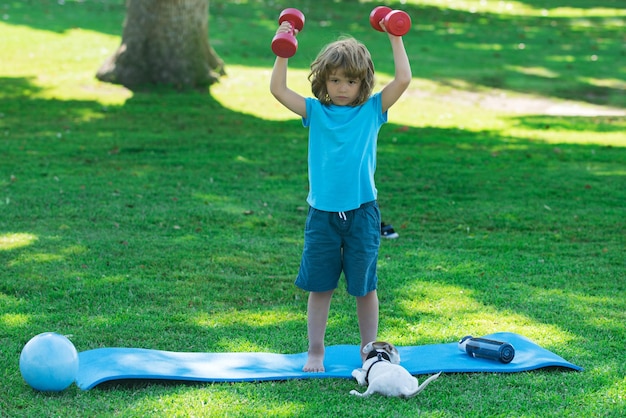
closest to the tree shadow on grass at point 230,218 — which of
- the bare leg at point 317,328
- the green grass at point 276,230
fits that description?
the green grass at point 276,230

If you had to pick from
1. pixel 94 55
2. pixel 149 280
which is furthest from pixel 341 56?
pixel 94 55

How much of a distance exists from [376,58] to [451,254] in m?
10.3

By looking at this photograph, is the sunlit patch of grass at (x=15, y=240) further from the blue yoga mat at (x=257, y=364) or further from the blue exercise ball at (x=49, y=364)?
the blue exercise ball at (x=49, y=364)

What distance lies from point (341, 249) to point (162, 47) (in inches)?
351

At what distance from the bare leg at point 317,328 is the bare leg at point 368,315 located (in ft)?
0.59

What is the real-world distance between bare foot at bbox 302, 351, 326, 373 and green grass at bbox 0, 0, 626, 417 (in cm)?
13

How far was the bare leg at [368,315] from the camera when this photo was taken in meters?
4.64

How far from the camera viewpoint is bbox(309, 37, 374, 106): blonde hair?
4.36 metres

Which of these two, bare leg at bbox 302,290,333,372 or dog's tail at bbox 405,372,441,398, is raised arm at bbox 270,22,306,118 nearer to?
bare leg at bbox 302,290,333,372

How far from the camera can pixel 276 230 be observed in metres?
7.33

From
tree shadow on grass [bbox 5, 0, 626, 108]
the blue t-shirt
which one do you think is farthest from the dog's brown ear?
tree shadow on grass [bbox 5, 0, 626, 108]

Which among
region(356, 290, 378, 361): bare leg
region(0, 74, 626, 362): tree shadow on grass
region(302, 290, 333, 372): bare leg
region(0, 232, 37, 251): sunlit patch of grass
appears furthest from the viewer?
region(0, 232, 37, 251): sunlit patch of grass

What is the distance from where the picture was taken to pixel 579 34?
21.2 metres

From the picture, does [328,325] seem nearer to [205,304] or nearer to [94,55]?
[205,304]
